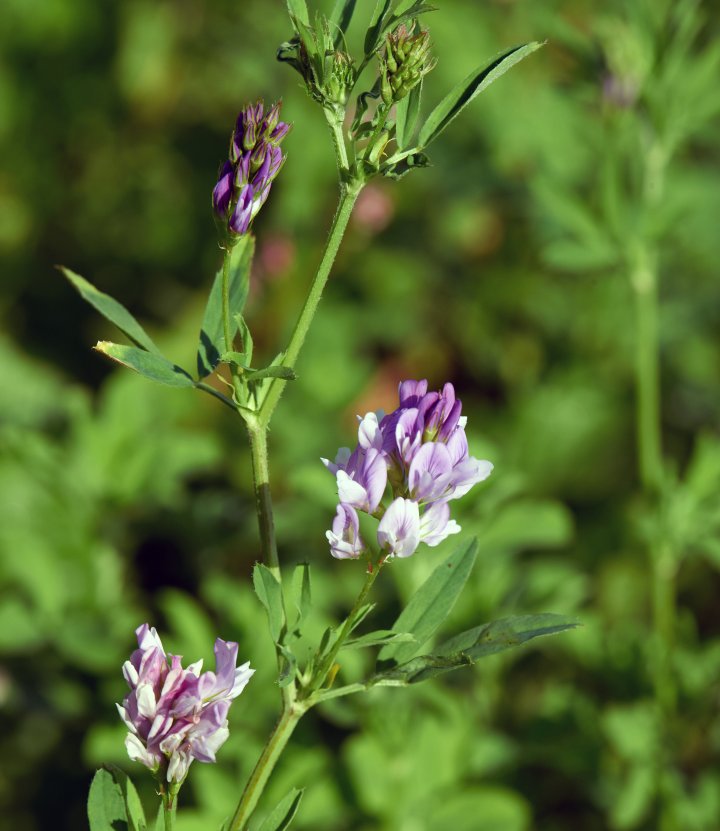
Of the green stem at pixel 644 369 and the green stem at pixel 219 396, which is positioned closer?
the green stem at pixel 219 396

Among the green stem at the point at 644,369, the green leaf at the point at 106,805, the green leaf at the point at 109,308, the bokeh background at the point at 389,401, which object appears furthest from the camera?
the green stem at the point at 644,369

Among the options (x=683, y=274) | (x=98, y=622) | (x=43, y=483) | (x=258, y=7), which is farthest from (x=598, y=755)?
(x=258, y=7)

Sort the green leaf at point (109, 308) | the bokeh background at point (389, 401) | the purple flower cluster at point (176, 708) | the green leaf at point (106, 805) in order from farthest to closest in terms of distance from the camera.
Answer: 1. the bokeh background at point (389, 401)
2. the green leaf at point (109, 308)
3. the green leaf at point (106, 805)
4. the purple flower cluster at point (176, 708)

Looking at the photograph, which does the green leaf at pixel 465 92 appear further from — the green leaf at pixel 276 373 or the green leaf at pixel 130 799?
the green leaf at pixel 130 799

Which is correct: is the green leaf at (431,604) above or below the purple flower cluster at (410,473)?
below

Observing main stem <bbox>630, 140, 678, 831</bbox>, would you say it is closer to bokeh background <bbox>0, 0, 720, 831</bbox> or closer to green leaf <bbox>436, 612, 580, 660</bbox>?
bokeh background <bbox>0, 0, 720, 831</bbox>

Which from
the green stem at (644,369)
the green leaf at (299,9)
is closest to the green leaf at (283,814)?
the green leaf at (299,9)

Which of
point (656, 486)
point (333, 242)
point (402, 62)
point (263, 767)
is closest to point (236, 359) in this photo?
point (333, 242)

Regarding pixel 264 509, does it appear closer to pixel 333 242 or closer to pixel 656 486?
pixel 333 242
